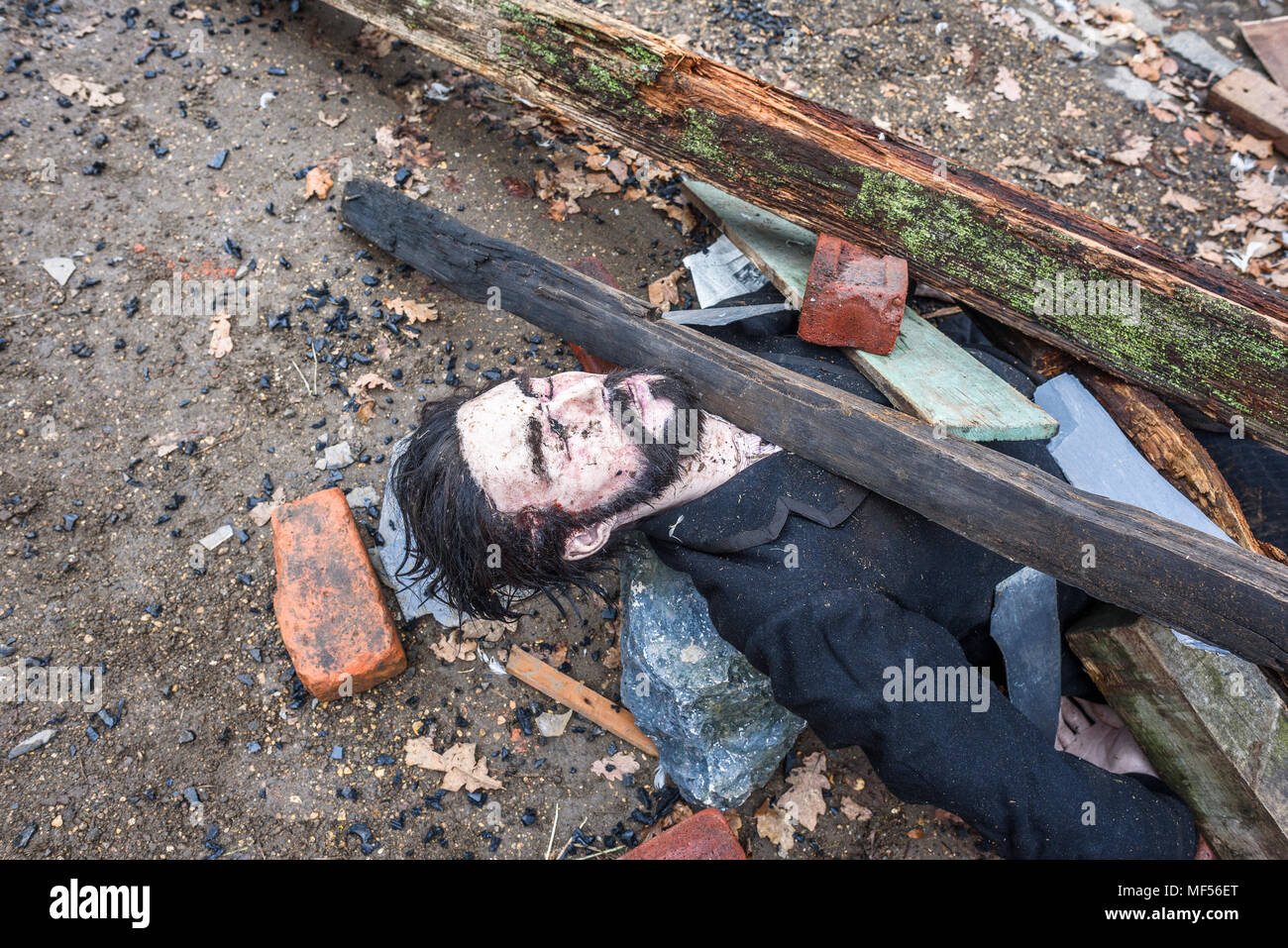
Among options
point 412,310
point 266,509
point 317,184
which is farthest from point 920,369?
point 317,184

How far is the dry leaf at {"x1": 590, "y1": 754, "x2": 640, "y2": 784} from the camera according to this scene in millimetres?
4023

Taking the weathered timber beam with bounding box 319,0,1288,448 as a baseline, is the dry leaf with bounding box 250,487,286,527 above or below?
below

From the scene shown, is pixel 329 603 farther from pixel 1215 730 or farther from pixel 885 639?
pixel 1215 730

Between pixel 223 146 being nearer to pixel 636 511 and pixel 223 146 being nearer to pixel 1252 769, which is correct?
pixel 636 511

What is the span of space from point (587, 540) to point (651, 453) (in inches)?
17.6

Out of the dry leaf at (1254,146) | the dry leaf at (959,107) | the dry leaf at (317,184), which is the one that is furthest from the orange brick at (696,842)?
the dry leaf at (1254,146)

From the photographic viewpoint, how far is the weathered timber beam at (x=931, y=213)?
12.1 feet

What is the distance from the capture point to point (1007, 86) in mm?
6043

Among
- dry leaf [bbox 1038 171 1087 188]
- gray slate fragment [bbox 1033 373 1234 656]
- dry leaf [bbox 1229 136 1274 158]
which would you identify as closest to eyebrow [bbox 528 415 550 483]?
gray slate fragment [bbox 1033 373 1234 656]

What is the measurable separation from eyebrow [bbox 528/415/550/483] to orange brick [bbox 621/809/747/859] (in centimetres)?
169

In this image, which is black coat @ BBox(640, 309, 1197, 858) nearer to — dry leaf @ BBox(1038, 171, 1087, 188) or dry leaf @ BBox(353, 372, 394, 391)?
dry leaf @ BBox(353, 372, 394, 391)

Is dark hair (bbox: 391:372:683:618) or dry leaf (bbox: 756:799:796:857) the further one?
dry leaf (bbox: 756:799:796:857)

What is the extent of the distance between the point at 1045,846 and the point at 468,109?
5371 mm

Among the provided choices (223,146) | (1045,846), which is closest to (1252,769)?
(1045,846)
